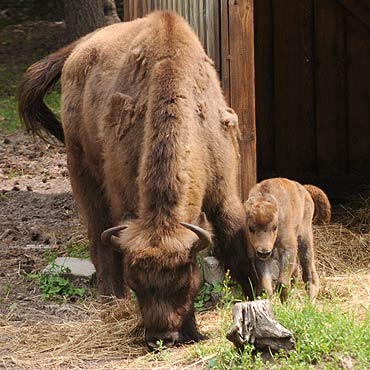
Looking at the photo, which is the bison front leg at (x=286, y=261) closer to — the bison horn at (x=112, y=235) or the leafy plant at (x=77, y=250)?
the bison horn at (x=112, y=235)

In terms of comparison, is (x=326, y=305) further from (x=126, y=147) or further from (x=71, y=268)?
(x=71, y=268)

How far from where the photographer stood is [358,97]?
1186cm

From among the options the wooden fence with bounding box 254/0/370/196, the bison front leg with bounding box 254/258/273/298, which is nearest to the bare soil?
the bison front leg with bounding box 254/258/273/298

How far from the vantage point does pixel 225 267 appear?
760 cm

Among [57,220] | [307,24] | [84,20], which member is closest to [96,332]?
[57,220]

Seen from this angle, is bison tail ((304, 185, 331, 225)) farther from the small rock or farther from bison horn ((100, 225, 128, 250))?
the small rock

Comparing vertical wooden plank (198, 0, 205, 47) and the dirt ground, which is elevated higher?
vertical wooden plank (198, 0, 205, 47)

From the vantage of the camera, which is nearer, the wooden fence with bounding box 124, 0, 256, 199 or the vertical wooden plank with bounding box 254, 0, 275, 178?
the wooden fence with bounding box 124, 0, 256, 199

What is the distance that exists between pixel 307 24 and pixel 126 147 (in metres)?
5.23

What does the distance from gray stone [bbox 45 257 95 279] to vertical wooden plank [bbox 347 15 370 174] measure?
12.9ft

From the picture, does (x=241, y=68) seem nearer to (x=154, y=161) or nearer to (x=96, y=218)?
(x=96, y=218)

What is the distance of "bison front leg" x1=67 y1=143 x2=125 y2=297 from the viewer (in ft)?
27.6

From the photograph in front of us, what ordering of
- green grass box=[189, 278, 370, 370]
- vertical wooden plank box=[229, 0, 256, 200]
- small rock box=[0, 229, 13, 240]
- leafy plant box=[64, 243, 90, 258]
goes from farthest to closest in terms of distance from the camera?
small rock box=[0, 229, 13, 240] → leafy plant box=[64, 243, 90, 258] → vertical wooden plank box=[229, 0, 256, 200] → green grass box=[189, 278, 370, 370]

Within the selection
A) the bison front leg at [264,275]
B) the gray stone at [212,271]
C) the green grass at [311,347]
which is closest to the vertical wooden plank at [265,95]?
the gray stone at [212,271]
